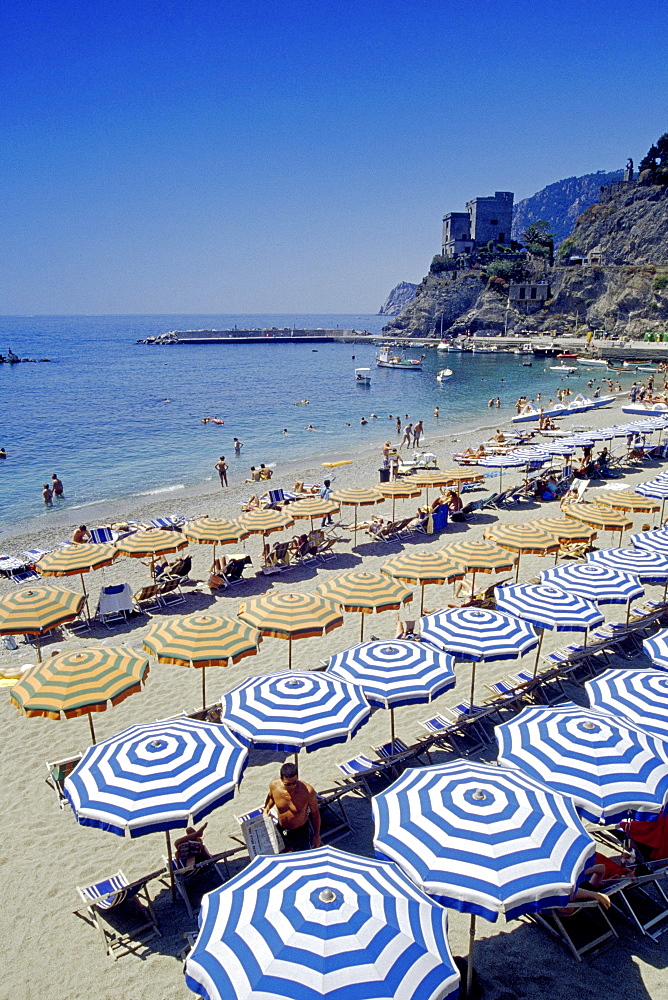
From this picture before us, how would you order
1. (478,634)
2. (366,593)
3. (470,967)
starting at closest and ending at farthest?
(470,967) < (478,634) < (366,593)

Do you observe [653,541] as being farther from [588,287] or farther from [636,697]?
[588,287]

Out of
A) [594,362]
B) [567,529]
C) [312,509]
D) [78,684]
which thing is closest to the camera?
[78,684]

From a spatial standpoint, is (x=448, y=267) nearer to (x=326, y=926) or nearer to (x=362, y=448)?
(x=362, y=448)

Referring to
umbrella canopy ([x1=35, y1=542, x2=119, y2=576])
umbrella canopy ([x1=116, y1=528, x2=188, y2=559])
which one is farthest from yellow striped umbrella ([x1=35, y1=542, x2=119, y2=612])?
umbrella canopy ([x1=116, y1=528, x2=188, y2=559])

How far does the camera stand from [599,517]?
1286 centimetres

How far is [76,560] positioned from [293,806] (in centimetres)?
821

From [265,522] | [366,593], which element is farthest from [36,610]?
[265,522]

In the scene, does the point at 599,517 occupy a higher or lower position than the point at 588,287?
lower

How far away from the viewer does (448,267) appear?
479 feet

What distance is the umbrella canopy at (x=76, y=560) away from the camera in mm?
12250

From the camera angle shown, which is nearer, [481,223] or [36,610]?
[36,610]

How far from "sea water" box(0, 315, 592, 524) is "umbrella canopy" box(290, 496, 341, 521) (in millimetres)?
10109

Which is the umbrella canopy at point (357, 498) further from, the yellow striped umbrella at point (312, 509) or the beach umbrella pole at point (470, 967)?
the beach umbrella pole at point (470, 967)

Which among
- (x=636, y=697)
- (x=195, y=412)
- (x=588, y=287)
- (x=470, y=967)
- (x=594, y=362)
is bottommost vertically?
(x=195, y=412)
